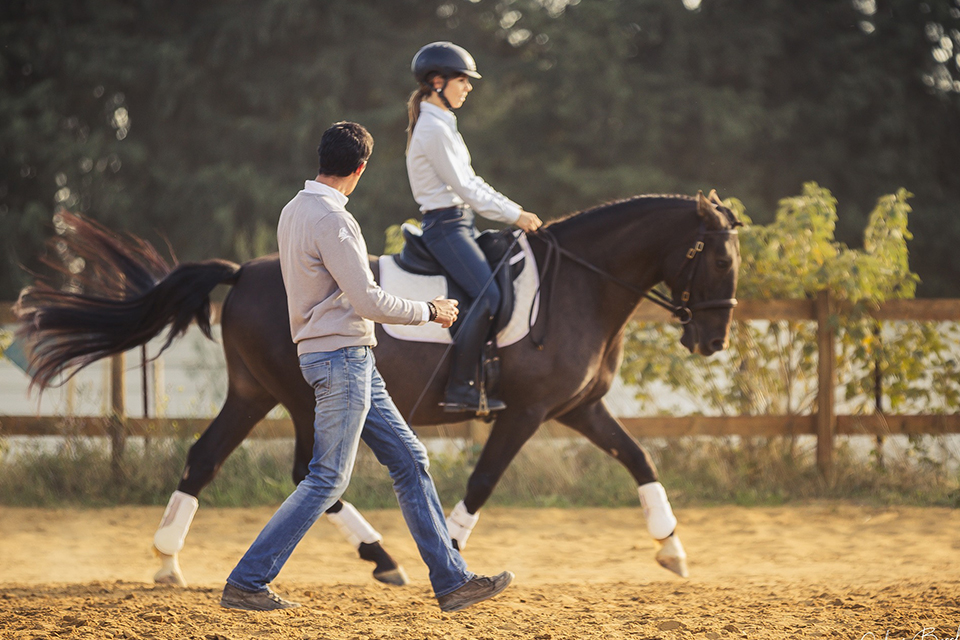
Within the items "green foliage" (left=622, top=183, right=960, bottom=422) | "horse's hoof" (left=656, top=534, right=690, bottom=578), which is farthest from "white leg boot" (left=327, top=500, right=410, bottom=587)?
"green foliage" (left=622, top=183, right=960, bottom=422)

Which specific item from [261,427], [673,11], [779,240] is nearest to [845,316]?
[779,240]

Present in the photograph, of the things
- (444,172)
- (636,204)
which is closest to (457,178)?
(444,172)

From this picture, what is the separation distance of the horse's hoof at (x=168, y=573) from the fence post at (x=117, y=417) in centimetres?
289

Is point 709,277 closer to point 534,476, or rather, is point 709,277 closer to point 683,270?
point 683,270

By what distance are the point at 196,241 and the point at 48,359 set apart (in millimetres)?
17903

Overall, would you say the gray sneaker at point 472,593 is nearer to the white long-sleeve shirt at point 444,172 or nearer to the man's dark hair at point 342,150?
the man's dark hair at point 342,150

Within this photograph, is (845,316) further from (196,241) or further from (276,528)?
(196,241)

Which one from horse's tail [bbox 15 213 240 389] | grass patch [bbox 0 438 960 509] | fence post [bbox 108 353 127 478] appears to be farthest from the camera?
fence post [bbox 108 353 127 478]

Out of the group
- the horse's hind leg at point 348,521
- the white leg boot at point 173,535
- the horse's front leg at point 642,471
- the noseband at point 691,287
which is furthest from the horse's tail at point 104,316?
the noseband at point 691,287

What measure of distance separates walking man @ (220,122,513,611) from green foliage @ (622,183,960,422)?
171 inches

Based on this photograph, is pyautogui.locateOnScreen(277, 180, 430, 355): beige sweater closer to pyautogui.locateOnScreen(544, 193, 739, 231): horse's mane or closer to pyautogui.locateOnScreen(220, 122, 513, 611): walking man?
pyautogui.locateOnScreen(220, 122, 513, 611): walking man

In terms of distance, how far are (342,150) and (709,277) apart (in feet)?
7.86

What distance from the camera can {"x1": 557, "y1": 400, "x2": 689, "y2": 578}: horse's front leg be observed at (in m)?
5.07

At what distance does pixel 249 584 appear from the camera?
144 inches
